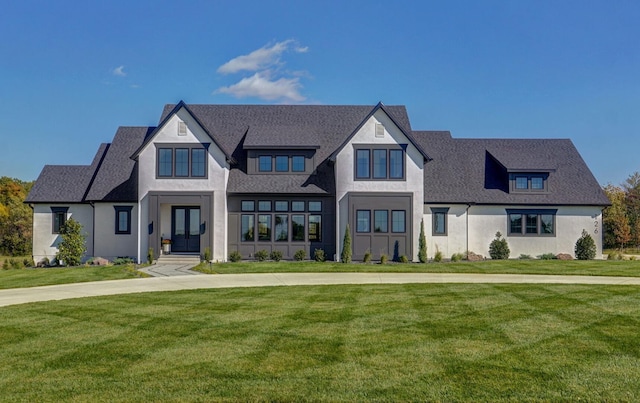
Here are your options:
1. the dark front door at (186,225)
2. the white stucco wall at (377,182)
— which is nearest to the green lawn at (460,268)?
the white stucco wall at (377,182)

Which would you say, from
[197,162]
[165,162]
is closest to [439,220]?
[197,162]

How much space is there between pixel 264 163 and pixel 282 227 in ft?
13.1

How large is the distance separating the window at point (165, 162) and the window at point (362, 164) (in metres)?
10.5

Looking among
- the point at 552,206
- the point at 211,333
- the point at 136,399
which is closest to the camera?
the point at 136,399

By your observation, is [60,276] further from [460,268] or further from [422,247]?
[460,268]

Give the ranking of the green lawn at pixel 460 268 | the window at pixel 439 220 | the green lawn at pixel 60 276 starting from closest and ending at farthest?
the green lawn at pixel 60 276
the green lawn at pixel 460 268
the window at pixel 439 220

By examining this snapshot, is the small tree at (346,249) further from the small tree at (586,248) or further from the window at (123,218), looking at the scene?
the small tree at (586,248)

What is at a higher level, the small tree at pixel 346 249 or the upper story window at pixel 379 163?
the upper story window at pixel 379 163

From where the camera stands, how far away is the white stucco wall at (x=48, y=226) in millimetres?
29375

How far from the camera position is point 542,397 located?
6.32 m

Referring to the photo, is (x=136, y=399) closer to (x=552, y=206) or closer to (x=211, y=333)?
(x=211, y=333)

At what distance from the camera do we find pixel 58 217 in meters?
29.7

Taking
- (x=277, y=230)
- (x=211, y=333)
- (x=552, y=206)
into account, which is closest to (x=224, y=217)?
(x=277, y=230)

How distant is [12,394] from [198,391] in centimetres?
255
